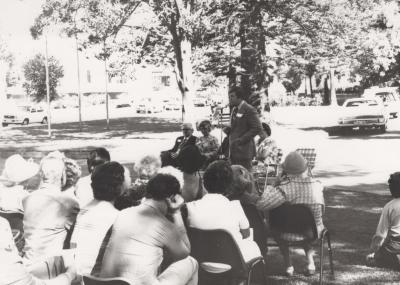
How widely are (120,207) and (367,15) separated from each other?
2634 centimetres

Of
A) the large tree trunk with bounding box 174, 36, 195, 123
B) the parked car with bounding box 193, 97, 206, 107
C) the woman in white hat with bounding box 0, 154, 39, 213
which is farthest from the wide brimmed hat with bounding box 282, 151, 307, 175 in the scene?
the parked car with bounding box 193, 97, 206, 107

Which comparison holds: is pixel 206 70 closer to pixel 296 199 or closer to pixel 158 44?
pixel 158 44

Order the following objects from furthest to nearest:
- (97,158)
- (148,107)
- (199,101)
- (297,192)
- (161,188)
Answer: (199,101), (148,107), (97,158), (297,192), (161,188)

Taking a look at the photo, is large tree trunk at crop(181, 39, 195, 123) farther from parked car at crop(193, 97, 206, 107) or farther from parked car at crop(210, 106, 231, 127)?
parked car at crop(193, 97, 206, 107)

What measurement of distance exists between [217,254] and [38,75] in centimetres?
8856

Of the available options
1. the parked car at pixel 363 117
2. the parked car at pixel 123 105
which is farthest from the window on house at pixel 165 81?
the parked car at pixel 363 117

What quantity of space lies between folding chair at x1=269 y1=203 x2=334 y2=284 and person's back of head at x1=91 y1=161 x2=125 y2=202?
1747 mm

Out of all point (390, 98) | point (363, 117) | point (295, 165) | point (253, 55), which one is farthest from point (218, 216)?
point (390, 98)

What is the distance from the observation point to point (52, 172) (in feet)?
16.4

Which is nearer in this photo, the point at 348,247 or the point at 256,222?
the point at 256,222

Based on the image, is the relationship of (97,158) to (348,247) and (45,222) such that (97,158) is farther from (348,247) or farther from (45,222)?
(348,247)

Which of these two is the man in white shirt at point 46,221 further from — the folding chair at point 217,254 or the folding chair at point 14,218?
the folding chair at point 217,254

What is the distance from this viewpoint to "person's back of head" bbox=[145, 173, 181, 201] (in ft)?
13.0

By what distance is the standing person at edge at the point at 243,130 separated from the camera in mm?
8430
